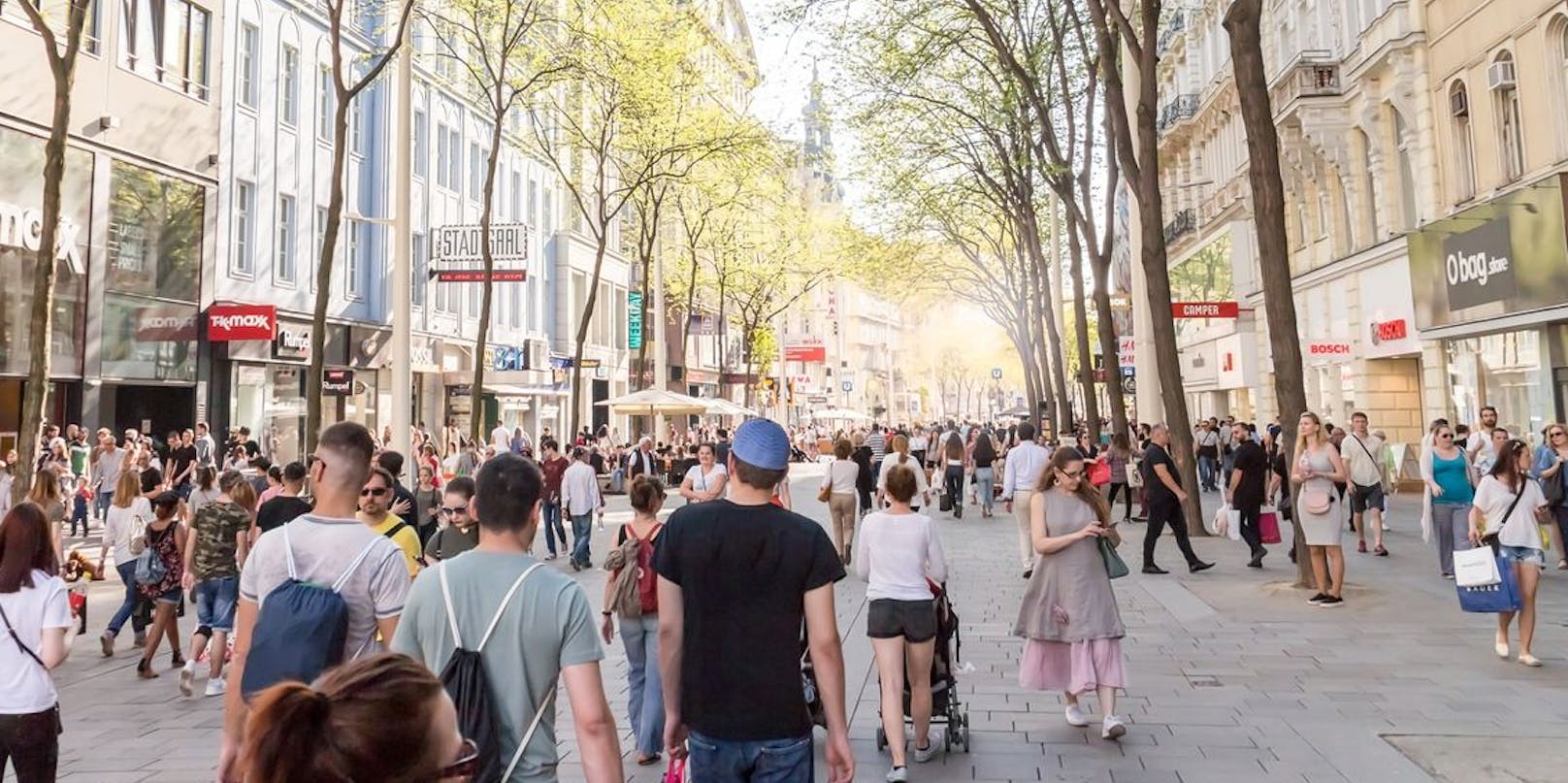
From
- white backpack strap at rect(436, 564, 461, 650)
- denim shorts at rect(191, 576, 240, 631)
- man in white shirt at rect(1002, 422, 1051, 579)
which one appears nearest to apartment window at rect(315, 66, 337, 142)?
man in white shirt at rect(1002, 422, 1051, 579)

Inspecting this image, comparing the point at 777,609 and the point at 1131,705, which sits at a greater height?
the point at 777,609

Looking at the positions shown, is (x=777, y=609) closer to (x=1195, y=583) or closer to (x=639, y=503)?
(x=639, y=503)

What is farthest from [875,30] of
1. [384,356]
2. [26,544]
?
[26,544]

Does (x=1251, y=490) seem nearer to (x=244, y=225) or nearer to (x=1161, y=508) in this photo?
(x=1161, y=508)

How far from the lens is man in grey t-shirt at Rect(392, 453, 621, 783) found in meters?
2.91

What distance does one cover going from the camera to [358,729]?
1.49 m

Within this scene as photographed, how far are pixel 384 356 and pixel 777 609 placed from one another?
29750 millimetres

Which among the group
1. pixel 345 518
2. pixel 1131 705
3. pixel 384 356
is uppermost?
pixel 384 356

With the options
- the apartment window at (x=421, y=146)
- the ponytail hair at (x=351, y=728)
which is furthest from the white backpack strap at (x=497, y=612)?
the apartment window at (x=421, y=146)

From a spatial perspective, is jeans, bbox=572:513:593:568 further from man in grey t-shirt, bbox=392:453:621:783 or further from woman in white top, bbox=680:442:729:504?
man in grey t-shirt, bbox=392:453:621:783

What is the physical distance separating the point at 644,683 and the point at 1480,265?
18.7 meters

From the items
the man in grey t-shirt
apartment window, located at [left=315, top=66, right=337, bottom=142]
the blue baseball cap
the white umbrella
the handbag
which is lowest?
the handbag

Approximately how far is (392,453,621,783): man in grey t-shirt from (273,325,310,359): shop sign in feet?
81.0

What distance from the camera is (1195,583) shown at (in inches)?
505
